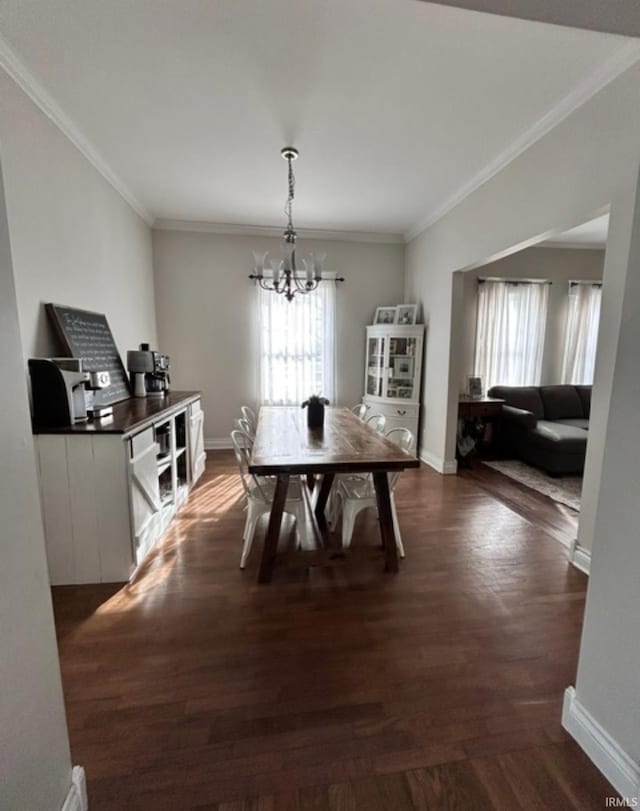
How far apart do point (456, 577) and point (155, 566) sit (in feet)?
6.23

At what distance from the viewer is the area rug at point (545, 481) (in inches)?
135

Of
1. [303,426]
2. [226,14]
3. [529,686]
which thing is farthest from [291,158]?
[529,686]

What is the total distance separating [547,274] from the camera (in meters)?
5.02

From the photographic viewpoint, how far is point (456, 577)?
2.24 metres

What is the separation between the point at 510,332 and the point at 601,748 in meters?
4.71

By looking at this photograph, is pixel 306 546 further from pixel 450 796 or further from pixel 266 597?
pixel 450 796

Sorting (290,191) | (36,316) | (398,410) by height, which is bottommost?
(398,410)

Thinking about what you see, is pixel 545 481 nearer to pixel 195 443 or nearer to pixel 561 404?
pixel 561 404

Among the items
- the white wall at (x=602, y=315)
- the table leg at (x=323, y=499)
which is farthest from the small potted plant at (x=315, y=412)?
the white wall at (x=602, y=315)

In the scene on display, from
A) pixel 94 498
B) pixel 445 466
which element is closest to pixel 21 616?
pixel 94 498

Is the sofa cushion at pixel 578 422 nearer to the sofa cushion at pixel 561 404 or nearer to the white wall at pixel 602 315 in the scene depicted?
the sofa cushion at pixel 561 404

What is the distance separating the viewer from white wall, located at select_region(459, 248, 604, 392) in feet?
16.3

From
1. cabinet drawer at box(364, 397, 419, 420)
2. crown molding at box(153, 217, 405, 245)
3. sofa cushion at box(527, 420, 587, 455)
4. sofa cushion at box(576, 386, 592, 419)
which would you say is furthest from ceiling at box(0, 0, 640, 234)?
sofa cushion at box(576, 386, 592, 419)

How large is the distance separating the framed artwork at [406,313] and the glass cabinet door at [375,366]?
37 cm
